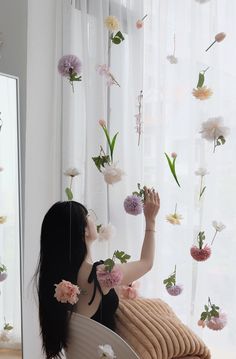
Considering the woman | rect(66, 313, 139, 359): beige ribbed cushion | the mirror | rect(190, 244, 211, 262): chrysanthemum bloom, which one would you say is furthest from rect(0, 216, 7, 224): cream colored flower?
rect(190, 244, 211, 262): chrysanthemum bloom

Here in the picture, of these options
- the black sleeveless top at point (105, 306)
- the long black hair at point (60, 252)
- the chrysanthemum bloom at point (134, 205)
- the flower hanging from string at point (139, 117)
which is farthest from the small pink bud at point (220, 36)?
the black sleeveless top at point (105, 306)

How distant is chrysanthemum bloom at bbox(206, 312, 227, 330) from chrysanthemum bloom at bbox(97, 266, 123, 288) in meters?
0.44

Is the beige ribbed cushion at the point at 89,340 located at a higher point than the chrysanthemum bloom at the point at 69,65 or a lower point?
lower

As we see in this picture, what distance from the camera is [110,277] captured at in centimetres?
192

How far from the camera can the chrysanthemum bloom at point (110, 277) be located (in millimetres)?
1915

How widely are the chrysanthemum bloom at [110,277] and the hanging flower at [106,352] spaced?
0.25 m

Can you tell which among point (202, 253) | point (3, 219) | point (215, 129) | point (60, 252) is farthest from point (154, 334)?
point (3, 219)

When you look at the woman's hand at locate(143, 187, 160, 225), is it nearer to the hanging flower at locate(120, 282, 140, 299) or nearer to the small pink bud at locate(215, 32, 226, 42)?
the hanging flower at locate(120, 282, 140, 299)

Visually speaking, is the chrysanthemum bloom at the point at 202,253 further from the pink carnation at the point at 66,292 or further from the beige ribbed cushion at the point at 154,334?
the pink carnation at the point at 66,292

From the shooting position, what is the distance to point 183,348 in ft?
6.41

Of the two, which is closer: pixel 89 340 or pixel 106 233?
pixel 89 340

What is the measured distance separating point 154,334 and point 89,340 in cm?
24

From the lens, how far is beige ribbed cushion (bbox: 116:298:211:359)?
6.32 ft

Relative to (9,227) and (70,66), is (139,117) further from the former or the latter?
(9,227)
